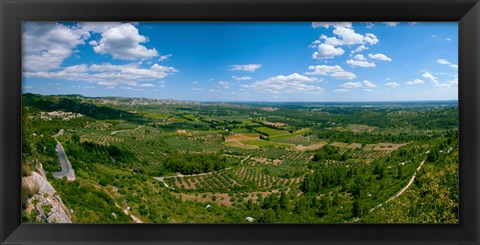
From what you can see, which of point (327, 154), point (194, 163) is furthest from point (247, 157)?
point (327, 154)

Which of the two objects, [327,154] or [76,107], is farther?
[327,154]

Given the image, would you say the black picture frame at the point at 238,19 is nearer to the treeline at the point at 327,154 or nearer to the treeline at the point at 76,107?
the treeline at the point at 76,107

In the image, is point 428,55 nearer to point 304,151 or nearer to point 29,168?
point 304,151

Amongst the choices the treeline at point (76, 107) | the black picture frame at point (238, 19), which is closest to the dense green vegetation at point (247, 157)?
the treeline at point (76, 107)

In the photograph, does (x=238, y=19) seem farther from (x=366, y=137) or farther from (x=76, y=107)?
(x=366, y=137)

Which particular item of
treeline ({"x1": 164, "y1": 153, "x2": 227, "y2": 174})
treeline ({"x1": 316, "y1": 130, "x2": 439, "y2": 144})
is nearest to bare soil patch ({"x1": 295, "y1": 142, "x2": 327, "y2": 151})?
treeline ({"x1": 316, "y1": 130, "x2": 439, "y2": 144})

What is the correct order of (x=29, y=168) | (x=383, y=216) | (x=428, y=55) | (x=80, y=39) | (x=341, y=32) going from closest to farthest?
(x=29, y=168) < (x=80, y=39) < (x=383, y=216) < (x=341, y=32) < (x=428, y=55)

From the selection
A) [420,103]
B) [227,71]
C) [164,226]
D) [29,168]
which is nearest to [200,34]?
[227,71]
